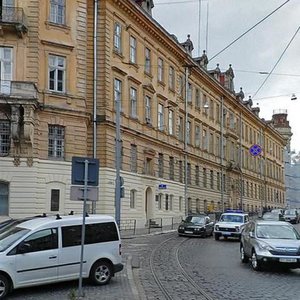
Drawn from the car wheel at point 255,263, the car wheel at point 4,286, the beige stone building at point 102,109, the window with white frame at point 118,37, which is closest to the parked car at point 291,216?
the beige stone building at point 102,109

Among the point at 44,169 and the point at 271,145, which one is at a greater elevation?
the point at 271,145

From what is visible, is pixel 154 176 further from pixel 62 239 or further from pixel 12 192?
pixel 62 239

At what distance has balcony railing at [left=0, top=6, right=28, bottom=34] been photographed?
31.9 metres

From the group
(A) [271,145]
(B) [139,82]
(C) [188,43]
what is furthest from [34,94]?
(A) [271,145]

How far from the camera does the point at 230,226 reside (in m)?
33.1

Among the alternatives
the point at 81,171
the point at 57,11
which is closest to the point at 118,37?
the point at 57,11

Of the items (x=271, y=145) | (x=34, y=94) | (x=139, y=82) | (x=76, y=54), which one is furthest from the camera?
(x=271, y=145)

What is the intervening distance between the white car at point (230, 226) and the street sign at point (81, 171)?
2106 centimetres

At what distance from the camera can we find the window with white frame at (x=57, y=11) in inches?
1364

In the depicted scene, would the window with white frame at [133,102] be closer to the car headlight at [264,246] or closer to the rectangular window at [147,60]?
the rectangular window at [147,60]

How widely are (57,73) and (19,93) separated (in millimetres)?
4018

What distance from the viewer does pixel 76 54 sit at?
1380 inches

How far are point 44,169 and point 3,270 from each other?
21333 mm

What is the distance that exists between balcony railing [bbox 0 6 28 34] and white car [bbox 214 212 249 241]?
54.8 feet
